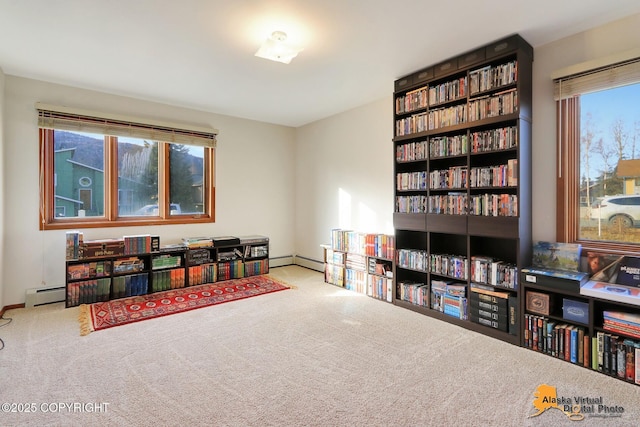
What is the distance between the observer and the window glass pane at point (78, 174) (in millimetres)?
4016

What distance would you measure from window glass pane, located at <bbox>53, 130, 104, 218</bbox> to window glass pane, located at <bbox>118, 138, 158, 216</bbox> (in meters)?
0.24

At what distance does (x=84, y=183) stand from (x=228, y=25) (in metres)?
3.09

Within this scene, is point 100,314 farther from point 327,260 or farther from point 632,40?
point 632,40

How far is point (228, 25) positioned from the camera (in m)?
2.64

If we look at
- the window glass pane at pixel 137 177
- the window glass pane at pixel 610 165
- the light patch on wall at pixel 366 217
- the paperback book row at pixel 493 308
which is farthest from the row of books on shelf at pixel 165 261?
the window glass pane at pixel 610 165

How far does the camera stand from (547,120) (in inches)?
114

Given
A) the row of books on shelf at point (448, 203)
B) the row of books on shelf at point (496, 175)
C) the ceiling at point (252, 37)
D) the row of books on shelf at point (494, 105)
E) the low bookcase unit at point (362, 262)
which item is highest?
the ceiling at point (252, 37)

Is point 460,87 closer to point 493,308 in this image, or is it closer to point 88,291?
point 493,308

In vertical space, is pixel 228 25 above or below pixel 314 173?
above

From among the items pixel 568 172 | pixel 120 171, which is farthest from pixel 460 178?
pixel 120 171

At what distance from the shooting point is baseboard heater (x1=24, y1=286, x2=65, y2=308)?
3.75 metres

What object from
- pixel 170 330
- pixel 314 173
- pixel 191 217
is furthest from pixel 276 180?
pixel 170 330

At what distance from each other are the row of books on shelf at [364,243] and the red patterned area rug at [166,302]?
1054 mm
